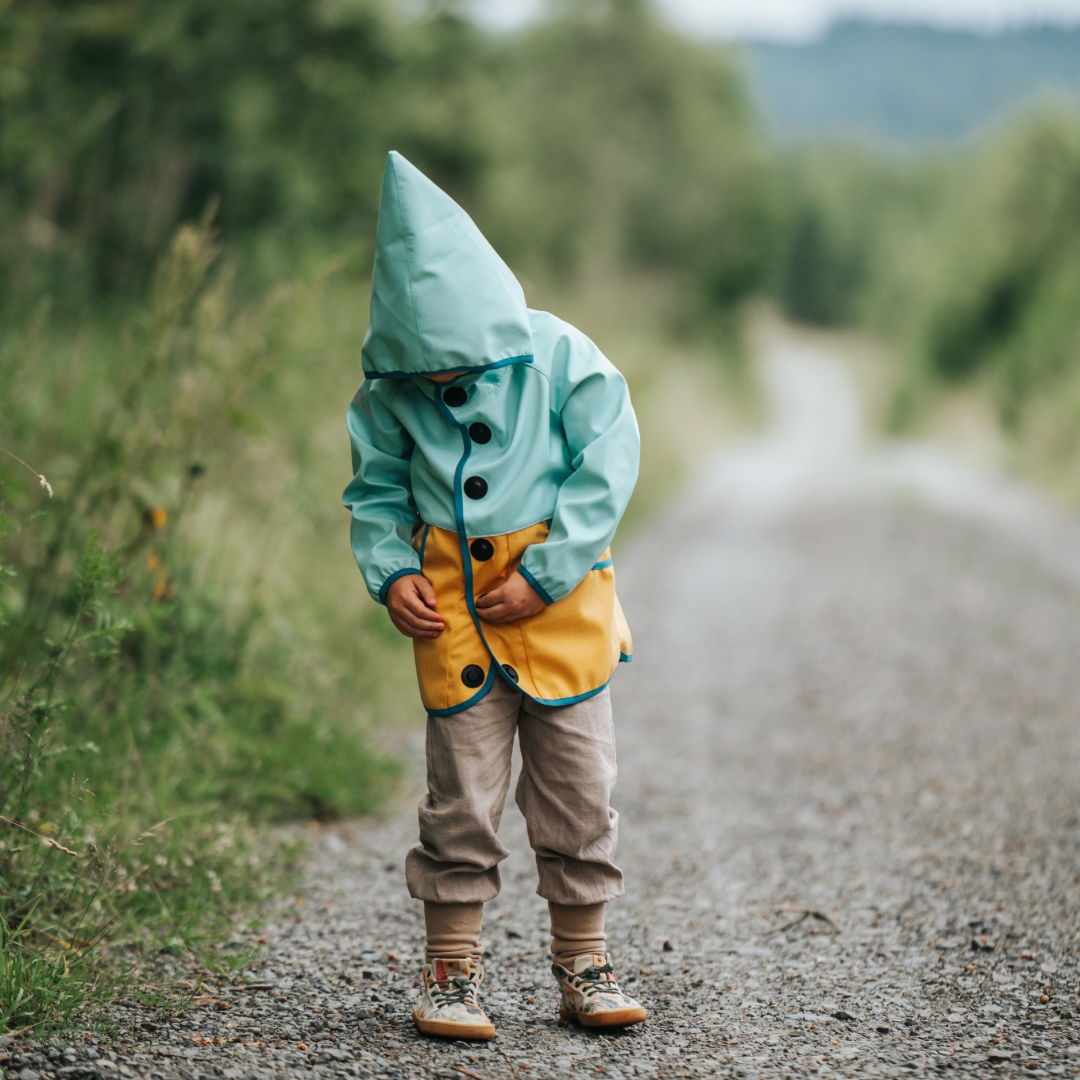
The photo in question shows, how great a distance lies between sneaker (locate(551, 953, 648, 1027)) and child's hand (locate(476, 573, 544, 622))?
725mm

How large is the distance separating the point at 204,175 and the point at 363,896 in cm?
709

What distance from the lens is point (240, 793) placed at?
3457 mm

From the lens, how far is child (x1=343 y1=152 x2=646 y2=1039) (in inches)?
85.4

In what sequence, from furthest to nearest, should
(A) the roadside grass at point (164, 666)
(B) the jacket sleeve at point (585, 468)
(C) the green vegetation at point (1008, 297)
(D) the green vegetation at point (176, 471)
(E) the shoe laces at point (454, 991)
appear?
1. (C) the green vegetation at point (1008, 297)
2. (D) the green vegetation at point (176, 471)
3. (A) the roadside grass at point (164, 666)
4. (E) the shoe laces at point (454, 991)
5. (B) the jacket sleeve at point (585, 468)

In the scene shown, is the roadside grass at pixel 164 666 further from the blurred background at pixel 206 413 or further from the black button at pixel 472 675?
the black button at pixel 472 675

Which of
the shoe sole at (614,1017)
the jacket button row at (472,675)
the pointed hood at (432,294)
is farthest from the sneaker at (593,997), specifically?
the pointed hood at (432,294)

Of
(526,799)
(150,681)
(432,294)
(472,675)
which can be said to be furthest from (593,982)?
(150,681)

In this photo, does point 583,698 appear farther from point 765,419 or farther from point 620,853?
point 765,419

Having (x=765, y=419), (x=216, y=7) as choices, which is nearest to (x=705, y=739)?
(x=216, y=7)

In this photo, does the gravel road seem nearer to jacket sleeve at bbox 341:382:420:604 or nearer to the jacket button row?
the jacket button row

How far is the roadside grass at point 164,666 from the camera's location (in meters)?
2.42

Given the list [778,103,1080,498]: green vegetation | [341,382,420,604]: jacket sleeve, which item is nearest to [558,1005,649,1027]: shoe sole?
[341,382,420,604]: jacket sleeve

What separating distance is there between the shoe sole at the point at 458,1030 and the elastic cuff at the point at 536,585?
825 millimetres

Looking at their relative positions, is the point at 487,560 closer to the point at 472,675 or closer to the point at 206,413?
the point at 472,675
